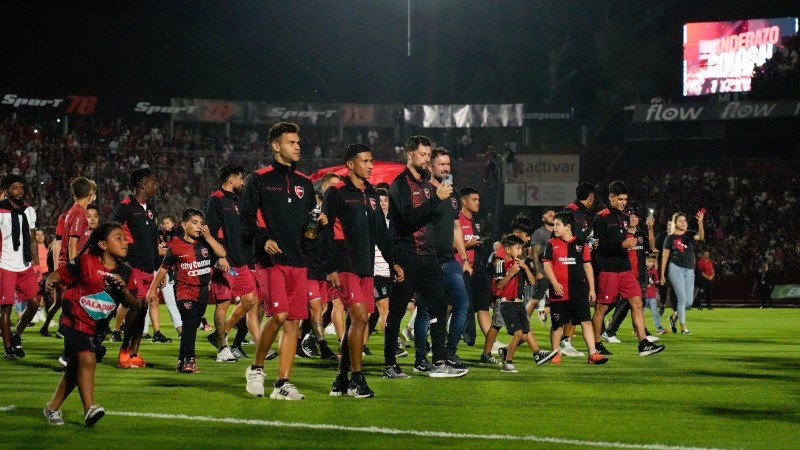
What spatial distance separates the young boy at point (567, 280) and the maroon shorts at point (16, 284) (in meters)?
6.37

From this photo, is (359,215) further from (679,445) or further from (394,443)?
(679,445)

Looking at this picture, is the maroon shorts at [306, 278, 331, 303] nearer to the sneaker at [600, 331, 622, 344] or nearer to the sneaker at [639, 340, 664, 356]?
the sneaker at [639, 340, 664, 356]

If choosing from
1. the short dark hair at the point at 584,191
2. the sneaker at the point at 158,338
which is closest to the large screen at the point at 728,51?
the short dark hair at the point at 584,191

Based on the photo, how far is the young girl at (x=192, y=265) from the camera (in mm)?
12789

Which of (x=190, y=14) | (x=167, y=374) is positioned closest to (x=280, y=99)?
(x=190, y=14)

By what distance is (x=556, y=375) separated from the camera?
1245 centimetres

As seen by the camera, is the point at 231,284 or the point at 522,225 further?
the point at 522,225

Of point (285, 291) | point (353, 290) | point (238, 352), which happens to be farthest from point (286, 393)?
point (238, 352)

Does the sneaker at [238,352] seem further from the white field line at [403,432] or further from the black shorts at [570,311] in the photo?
the white field line at [403,432]

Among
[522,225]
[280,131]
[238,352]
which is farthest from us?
[522,225]

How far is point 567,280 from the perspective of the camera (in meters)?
14.4

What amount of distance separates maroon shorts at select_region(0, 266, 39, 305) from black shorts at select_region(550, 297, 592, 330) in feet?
21.3

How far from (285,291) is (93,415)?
2.24m

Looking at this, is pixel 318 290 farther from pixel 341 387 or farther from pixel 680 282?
pixel 680 282
